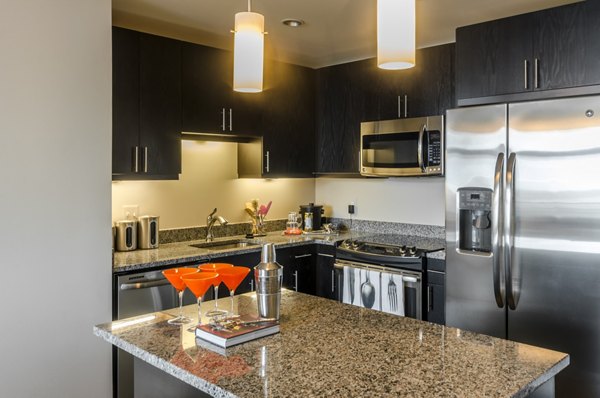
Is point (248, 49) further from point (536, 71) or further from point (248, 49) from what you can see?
point (536, 71)

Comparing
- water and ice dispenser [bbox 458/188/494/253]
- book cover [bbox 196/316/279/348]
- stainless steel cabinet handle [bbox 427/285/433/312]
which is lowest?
stainless steel cabinet handle [bbox 427/285/433/312]

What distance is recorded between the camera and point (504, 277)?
107 inches

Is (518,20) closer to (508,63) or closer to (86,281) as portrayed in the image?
(508,63)

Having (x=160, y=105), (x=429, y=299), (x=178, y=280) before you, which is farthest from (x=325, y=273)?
(x=178, y=280)

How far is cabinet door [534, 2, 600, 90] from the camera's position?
263 cm

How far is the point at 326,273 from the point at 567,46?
2318 mm

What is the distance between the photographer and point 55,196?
2.59 metres

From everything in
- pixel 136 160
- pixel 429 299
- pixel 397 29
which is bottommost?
pixel 429 299

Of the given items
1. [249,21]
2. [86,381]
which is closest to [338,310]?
[249,21]

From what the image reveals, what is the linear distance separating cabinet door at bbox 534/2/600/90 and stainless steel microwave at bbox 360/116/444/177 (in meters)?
0.88

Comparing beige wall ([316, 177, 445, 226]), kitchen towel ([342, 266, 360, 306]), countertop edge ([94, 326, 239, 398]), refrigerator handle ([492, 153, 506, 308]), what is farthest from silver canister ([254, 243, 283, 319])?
beige wall ([316, 177, 445, 226])

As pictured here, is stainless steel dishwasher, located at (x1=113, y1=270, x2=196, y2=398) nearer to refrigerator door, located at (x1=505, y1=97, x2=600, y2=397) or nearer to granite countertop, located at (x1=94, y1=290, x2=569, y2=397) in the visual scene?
granite countertop, located at (x1=94, y1=290, x2=569, y2=397)

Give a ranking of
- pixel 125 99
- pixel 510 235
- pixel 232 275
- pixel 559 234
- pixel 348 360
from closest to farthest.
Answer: pixel 348 360
pixel 232 275
pixel 559 234
pixel 510 235
pixel 125 99

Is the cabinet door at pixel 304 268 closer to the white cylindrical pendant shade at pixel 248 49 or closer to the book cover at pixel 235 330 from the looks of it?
the book cover at pixel 235 330
